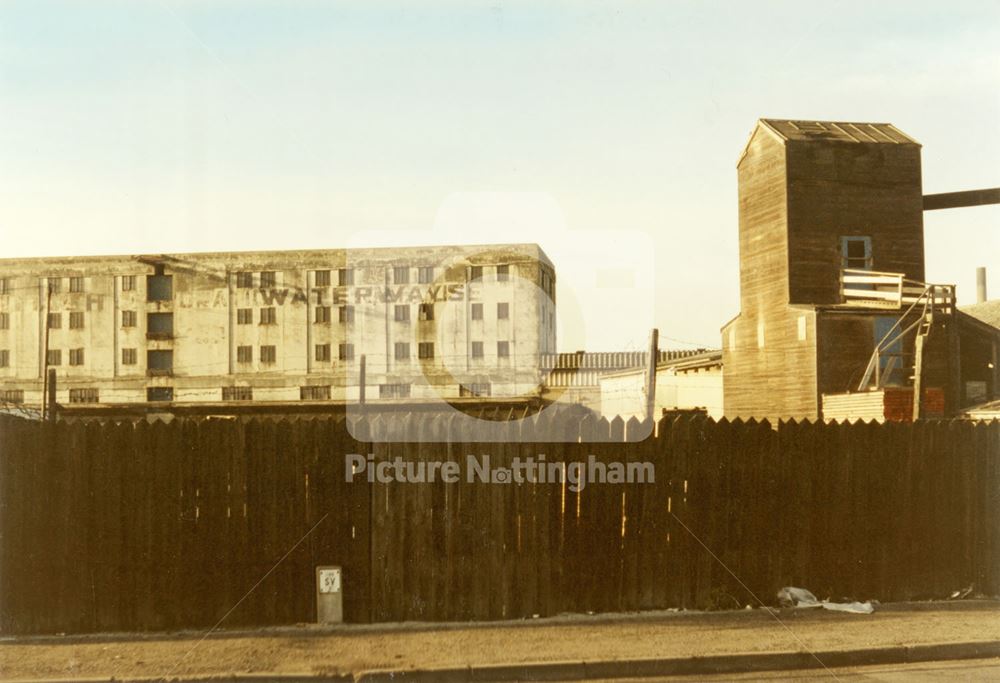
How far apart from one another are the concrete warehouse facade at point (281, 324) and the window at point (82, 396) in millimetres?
124

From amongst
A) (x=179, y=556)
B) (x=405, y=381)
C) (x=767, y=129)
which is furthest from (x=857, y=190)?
(x=405, y=381)

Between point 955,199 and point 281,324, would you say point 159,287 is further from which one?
point 955,199

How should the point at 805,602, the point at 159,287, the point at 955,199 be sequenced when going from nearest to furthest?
the point at 805,602
the point at 955,199
the point at 159,287

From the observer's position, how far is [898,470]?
12.0 metres

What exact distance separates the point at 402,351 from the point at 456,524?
61.2 metres

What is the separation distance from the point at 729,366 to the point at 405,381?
119ft

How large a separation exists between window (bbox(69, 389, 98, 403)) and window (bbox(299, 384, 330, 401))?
58.5 feet

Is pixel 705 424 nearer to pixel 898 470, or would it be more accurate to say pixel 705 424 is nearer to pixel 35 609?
pixel 898 470

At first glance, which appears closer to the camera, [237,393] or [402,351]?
[402,351]

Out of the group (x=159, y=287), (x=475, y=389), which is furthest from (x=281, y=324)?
(x=475, y=389)

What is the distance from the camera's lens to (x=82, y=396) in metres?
75.9

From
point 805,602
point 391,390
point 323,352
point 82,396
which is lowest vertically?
point 805,602

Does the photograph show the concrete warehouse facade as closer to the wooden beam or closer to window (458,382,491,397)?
window (458,382,491,397)

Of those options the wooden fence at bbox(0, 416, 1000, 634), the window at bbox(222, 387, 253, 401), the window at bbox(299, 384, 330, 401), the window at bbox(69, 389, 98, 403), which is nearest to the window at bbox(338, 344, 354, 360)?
the window at bbox(299, 384, 330, 401)
